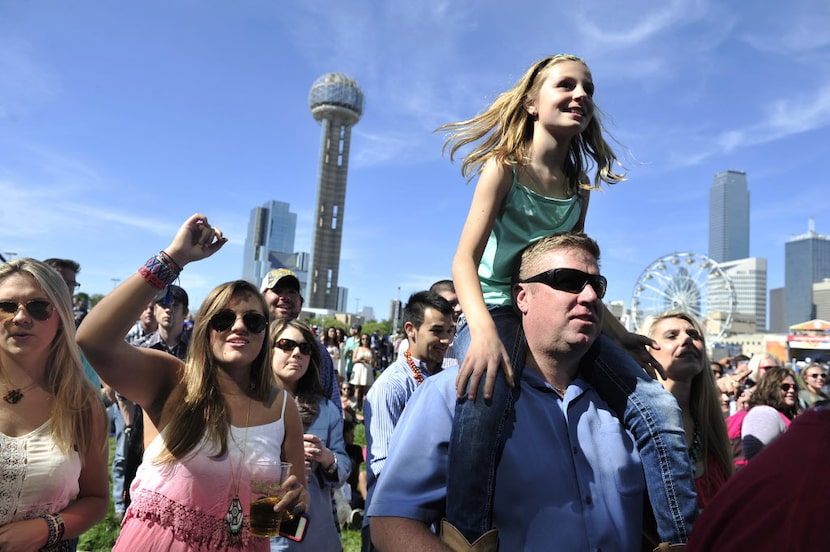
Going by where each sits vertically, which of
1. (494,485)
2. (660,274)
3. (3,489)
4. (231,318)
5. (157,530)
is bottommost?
(157,530)

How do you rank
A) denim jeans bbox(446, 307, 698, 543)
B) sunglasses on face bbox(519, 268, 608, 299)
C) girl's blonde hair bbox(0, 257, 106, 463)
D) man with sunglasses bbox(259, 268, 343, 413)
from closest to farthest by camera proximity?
denim jeans bbox(446, 307, 698, 543)
sunglasses on face bbox(519, 268, 608, 299)
girl's blonde hair bbox(0, 257, 106, 463)
man with sunglasses bbox(259, 268, 343, 413)

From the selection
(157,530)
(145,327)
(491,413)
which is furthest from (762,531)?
(145,327)

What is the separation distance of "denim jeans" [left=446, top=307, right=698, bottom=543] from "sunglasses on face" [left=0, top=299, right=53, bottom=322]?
180 cm

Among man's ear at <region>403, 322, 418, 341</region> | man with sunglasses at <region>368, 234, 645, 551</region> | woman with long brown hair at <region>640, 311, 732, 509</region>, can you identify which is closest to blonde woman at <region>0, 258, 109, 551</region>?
man with sunglasses at <region>368, 234, 645, 551</region>

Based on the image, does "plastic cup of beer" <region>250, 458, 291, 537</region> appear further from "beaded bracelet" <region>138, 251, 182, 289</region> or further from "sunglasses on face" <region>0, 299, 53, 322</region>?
"sunglasses on face" <region>0, 299, 53, 322</region>

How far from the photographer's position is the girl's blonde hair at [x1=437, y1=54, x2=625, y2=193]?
2.34m

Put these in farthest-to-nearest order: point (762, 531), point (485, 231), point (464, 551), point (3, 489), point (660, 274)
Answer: point (660, 274) < point (3, 489) < point (485, 231) < point (464, 551) < point (762, 531)

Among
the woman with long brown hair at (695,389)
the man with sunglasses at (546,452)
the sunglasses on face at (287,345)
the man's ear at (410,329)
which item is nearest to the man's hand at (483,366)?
the man with sunglasses at (546,452)

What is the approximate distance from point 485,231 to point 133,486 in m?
1.85

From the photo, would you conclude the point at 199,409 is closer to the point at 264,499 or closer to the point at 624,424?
the point at 264,499

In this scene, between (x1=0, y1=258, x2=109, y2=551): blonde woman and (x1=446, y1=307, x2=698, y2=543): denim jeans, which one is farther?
(x1=0, y1=258, x2=109, y2=551): blonde woman

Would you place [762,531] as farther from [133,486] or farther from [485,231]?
[133,486]

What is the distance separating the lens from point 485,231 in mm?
2094

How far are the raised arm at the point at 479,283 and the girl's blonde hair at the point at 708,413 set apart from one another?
72.0 inches
